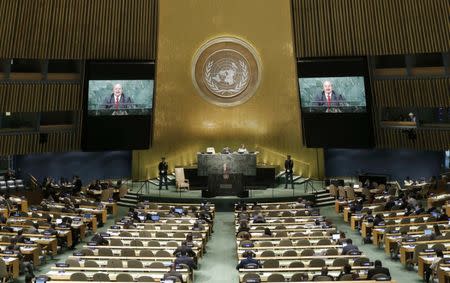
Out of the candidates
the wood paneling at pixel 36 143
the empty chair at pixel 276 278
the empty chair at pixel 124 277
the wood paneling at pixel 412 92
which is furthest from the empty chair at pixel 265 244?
the wood paneling at pixel 36 143

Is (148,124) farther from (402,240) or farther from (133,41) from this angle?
(402,240)

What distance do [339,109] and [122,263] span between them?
14.4m

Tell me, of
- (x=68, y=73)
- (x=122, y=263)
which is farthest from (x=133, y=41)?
(x=122, y=263)

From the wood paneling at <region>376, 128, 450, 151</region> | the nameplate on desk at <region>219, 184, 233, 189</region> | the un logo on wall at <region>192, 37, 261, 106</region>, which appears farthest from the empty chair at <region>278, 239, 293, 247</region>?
the un logo on wall at <region>192, 37, 261, 106</region>

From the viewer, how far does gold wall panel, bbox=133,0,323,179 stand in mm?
30219

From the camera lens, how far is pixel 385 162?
99.5 ft

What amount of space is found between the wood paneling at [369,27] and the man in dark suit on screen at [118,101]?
7750mm

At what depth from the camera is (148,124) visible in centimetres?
2684

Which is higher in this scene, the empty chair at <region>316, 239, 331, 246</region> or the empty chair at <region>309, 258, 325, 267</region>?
the empty chair at <region>316, 239, 331, 246</region>

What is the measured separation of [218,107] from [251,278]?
19119mm

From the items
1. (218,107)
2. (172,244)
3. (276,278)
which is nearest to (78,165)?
(218,107)

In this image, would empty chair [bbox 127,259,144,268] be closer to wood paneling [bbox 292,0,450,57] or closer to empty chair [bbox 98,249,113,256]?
empty chair [bbox 98,249,113,256]

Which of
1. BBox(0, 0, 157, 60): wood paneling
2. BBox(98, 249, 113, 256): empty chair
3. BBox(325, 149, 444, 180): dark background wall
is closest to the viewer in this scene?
BBox(98, 249, 113, 256): empty chair

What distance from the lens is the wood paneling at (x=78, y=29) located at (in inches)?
990
